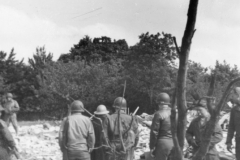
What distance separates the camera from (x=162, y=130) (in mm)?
5879

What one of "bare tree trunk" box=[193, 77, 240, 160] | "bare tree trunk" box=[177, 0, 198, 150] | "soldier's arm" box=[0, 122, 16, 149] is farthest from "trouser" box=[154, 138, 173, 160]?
"bare tree trunk" box=[177, 0, 198, 150]

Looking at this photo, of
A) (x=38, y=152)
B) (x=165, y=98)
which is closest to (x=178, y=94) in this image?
(x=165, y=98)

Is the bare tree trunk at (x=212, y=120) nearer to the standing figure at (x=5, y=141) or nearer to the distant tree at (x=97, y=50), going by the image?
the standing figure at (x=5, y=141)

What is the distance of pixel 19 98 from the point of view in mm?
49125

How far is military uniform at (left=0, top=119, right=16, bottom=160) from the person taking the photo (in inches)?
248

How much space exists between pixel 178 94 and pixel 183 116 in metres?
0.09

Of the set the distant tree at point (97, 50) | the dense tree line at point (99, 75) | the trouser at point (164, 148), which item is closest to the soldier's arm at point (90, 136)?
the trouser at point (164, 148)

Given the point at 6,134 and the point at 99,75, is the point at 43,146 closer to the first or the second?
Answer: the point at 6,134

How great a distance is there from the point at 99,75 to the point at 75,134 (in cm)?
3660

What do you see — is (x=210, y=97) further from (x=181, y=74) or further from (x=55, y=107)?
(x=55, y=107)

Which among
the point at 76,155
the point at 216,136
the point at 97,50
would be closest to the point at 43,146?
the point at 76,155

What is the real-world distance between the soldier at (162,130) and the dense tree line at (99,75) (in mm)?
22206

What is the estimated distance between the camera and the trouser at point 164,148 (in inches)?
232

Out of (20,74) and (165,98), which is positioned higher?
(20,74)
